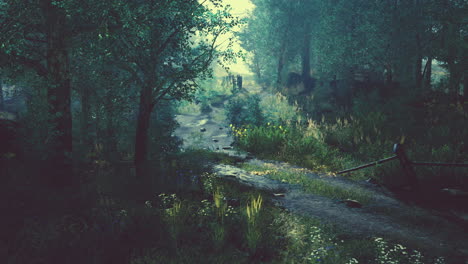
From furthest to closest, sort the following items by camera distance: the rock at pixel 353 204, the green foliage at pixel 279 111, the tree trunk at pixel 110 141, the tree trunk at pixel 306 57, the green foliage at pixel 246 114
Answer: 1. the tree trunk at pixel 306 57
2. the green foliage at pixel 279 111
3. the green foliage at pixel 246 114
4. the tree trunk at pixel 110 141
5. the rock at pixel 353 204

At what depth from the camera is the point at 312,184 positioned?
913cm

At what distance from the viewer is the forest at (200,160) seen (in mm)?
4781

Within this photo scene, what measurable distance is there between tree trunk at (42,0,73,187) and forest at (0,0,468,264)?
1.4 inches

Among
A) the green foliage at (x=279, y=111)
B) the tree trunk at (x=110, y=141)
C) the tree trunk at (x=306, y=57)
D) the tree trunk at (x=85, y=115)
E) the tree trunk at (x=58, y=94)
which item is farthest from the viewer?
the tree trunk at (x=306, y=57)

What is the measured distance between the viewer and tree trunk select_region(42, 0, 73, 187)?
763 centimetres

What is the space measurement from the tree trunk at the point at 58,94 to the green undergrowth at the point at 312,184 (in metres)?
6.00

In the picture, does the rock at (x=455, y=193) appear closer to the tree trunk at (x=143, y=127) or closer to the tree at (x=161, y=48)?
the tree at (x=161, y=48)

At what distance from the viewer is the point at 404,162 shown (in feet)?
24.1

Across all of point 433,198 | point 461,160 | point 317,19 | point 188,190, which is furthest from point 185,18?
point 317,19

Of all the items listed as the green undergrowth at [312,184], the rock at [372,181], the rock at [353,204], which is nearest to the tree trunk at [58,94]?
the green undergrowth at [312,184]

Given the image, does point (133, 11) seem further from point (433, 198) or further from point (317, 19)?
point (317, 19)

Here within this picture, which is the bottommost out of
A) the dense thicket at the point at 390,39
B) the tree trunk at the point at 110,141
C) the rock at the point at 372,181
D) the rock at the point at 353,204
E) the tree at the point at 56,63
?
the rock at the point at 372,181

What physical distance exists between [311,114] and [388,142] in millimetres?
8267

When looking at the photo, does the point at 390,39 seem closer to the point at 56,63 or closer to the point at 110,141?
the point at 110,141
